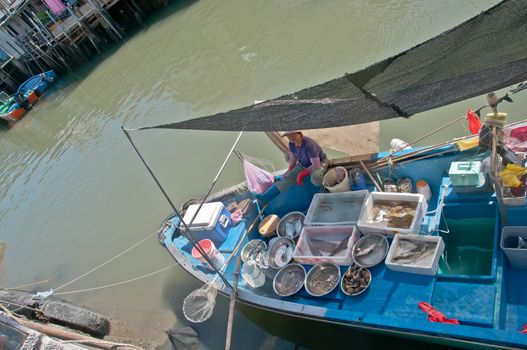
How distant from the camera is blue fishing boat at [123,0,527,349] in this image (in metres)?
4.39

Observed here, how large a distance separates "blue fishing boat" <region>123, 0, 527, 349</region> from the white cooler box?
0.03 m

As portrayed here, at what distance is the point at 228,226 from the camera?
7965 mm

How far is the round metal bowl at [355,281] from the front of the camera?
18.9 ft

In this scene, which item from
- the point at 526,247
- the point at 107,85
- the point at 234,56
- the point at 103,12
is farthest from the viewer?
the point at 103,12

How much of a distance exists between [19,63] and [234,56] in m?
14.6

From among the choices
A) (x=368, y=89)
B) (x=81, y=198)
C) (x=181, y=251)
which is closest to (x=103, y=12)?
(x=81, y=198)

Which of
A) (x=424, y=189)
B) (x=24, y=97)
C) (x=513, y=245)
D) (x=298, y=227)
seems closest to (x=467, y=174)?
(x=424, y=189)

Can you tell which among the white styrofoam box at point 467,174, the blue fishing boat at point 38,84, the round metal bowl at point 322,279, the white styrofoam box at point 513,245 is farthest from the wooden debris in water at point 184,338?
the blue fishing boat at point 38,84

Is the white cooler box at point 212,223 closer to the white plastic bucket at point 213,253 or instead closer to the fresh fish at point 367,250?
the white plastic bucket at point 213,253

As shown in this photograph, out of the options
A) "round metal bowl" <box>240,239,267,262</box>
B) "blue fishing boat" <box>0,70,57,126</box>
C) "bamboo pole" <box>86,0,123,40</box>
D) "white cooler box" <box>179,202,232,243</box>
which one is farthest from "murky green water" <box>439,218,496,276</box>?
"bamboo pole" <box>86,0,123,40</box>

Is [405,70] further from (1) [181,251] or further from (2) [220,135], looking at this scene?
(2) [220,135]

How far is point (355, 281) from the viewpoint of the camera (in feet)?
19.2

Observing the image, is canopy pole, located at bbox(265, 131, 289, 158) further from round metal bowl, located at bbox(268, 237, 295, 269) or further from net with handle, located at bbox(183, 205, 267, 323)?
net with handle, located at bbox(183, 205, 267, 323)

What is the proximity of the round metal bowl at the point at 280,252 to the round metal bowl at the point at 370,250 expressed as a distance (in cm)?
110
